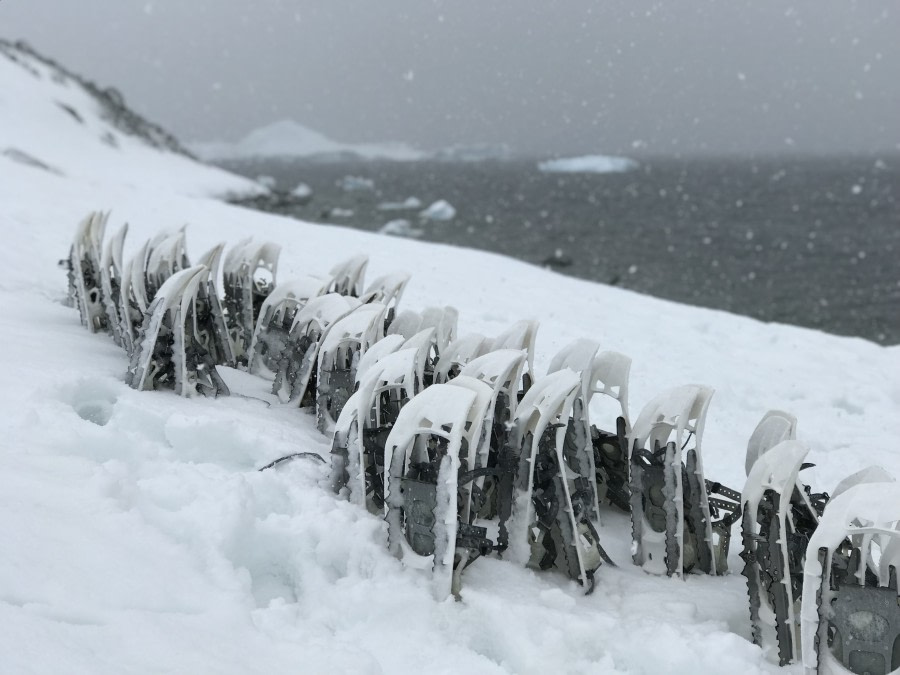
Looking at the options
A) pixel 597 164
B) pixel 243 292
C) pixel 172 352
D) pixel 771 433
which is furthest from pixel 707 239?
pixel 597 164

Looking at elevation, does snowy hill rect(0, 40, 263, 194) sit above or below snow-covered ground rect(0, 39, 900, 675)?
above

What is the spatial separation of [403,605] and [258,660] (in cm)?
89

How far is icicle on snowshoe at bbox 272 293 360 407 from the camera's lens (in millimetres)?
6949

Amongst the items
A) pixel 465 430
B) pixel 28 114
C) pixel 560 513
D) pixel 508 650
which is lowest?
pixel 508 650

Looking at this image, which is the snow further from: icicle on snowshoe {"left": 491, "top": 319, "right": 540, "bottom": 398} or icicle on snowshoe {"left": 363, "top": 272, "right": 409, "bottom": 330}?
icicle on snowshoe {"left": 491, "top": 319, "right": 540, "bottom": 398}

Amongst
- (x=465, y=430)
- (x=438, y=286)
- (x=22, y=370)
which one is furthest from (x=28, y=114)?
(x=465, y=430)

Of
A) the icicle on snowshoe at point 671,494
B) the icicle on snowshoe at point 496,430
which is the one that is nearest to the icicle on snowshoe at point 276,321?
the icicle on snowshoe at point 496,430

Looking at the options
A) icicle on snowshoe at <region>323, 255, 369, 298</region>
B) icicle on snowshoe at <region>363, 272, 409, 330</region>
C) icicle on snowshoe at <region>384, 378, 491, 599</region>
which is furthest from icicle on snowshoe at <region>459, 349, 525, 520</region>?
icicle on snowshoe at <region>323, 255, 369, 298</region>

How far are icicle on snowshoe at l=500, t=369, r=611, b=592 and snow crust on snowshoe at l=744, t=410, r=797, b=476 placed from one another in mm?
1275

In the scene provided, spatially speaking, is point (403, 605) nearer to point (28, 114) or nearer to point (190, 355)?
point (190, 355)

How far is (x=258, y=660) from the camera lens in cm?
378

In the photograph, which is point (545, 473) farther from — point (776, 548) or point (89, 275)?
point (89, 275)

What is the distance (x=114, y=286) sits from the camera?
8.32 m

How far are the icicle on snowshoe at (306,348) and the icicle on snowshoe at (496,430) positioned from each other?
1846 millimetres
